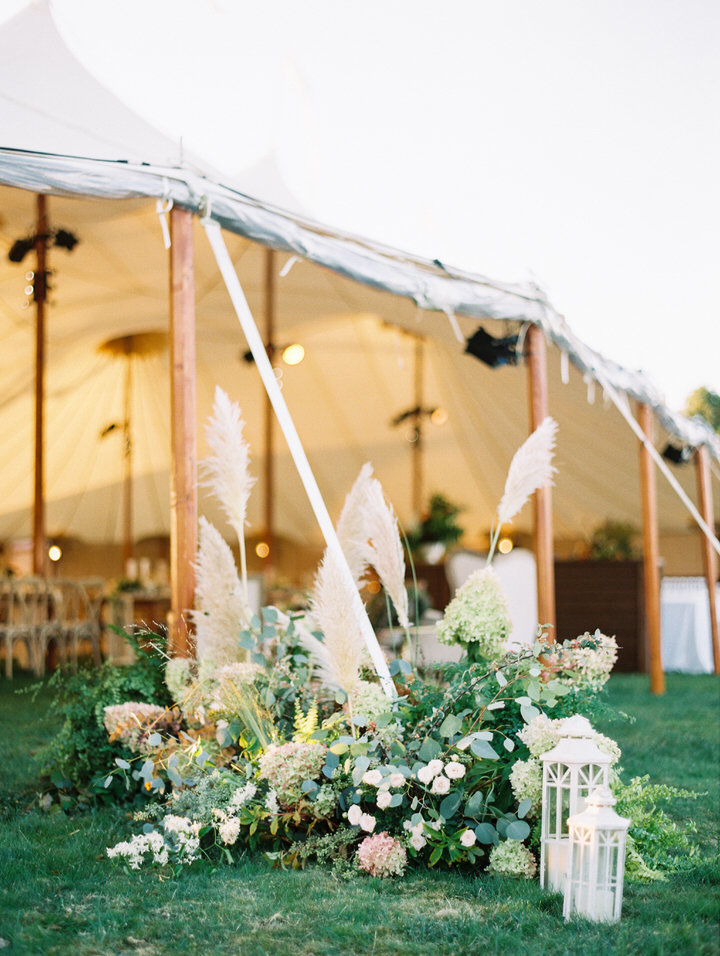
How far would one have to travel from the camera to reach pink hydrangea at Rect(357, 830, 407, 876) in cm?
226

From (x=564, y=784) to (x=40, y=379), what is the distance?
5403mm

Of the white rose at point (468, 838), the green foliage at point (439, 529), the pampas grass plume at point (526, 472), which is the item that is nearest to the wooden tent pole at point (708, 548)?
the green foliage at point (439, 529)

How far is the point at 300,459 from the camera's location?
310 centimetres

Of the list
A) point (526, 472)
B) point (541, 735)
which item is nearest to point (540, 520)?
point (526, 472)

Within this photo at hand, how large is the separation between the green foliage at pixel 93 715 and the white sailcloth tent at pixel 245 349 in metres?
1.68

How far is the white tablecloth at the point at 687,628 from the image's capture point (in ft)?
27.0

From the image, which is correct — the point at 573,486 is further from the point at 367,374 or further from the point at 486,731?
the point at 486,731

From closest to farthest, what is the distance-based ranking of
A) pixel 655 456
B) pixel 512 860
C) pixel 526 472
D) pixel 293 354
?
pixel 512 860 → pixel 526 472 → pixel 655 456 → pixel 293 354

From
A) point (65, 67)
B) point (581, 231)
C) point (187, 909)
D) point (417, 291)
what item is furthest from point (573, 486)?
point (187, 909)

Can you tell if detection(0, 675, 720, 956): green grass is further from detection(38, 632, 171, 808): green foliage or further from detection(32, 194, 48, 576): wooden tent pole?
detection(32, 194, 48, 576): wooden tent pole

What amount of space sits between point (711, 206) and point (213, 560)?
40.0 feet

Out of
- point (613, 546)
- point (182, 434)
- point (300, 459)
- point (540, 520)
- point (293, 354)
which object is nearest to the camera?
point (300, 459)

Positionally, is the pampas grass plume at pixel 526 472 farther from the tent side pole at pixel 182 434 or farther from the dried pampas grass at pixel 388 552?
the tent side pole at pixel 182 434

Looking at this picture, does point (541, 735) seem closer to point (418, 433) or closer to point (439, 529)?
point (439, 529)
